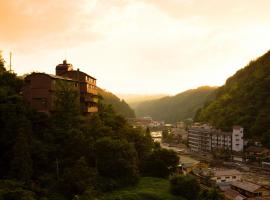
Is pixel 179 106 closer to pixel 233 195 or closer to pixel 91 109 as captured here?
pixel 91 109

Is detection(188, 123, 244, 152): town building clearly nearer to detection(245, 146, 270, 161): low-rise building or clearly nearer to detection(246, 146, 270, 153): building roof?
detection(246, 146, 270, 153): building roof

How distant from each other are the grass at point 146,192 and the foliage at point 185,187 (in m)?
0.66

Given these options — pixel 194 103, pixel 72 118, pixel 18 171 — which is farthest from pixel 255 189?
pixel 194 103

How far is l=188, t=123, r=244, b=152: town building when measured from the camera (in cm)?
5241

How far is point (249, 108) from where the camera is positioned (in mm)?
65562

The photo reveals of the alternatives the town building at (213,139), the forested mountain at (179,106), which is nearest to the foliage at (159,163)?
the town building at (213,139)

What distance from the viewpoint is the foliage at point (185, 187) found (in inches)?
981

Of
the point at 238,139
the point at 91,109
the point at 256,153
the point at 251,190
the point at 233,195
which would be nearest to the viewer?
the point at 233,195

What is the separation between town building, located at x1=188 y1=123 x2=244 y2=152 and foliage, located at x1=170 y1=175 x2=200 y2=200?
96.0 feet

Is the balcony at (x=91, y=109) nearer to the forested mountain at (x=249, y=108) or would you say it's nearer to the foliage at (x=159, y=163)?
the foliage at (x=159, y=163)

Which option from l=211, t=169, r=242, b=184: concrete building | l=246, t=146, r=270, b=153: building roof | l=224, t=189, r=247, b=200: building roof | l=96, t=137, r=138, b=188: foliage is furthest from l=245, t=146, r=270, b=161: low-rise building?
l=96, t=137, r=138, b=188: foliage

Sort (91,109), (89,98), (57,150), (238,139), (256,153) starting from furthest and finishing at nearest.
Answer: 1. (238,139)
2. (256,153)
3. (91,109)
4. (89,98)
5. (57,150)

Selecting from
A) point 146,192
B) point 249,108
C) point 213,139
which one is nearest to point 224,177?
point 146,192

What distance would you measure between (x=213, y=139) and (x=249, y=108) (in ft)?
41.9
